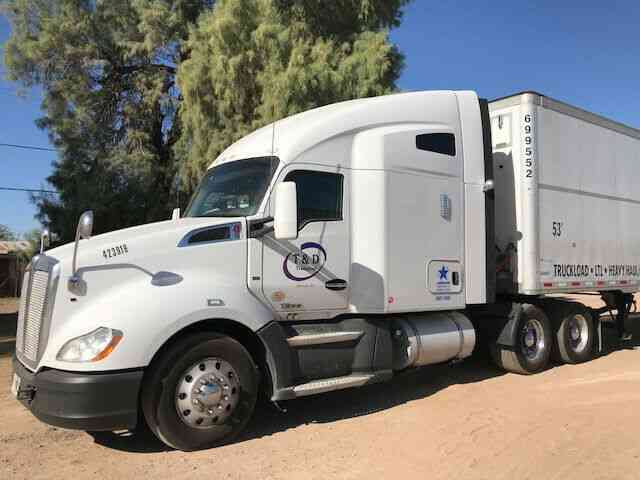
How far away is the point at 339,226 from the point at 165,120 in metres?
14.0

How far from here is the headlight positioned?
4.64 metres

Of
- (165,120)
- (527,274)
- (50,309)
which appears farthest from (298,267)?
(165,120)

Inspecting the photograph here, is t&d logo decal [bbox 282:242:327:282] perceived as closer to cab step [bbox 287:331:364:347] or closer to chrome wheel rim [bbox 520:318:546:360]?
cab step [bbox 287:331:364:347]

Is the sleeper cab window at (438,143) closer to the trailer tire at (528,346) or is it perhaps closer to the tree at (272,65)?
the trailer tire at (528,346)

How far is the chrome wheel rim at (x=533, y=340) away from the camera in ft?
26.6

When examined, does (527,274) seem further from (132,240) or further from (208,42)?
(208,42)

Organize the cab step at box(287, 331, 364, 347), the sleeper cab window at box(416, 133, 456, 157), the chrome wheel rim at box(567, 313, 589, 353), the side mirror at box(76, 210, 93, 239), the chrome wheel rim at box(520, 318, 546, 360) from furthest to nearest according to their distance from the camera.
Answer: the chrome wheel rim at box(567, 313, 589, 353) < the chrome wheel rim at box(520, 318, 546, 360) < the sleeper cab window at box(416, 133, 456, 157) < the cab step at box(287, 331, 364, 347) < the side mirror at box(76, 210, 93, 239)

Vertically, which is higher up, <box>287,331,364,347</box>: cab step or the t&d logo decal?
the t&d logo decal

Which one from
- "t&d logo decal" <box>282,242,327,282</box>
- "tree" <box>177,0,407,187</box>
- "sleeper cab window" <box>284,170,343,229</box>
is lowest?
"t&d logo decal" <box>282,242,327,282</box>

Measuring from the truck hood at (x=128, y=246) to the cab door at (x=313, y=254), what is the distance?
2.39ft

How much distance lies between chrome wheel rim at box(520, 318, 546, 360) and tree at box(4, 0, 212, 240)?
11.8m

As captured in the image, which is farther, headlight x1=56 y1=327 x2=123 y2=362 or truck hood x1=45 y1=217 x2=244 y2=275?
truck hood x1=45 y1=217 x2=244 y2=275

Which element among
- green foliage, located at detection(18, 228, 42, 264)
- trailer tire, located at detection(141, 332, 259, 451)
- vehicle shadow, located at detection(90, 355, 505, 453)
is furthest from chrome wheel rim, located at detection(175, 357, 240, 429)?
green foliage, located at detection(18, 228, 42, 264)

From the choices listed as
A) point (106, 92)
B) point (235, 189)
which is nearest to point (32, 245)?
point (106, 92)
